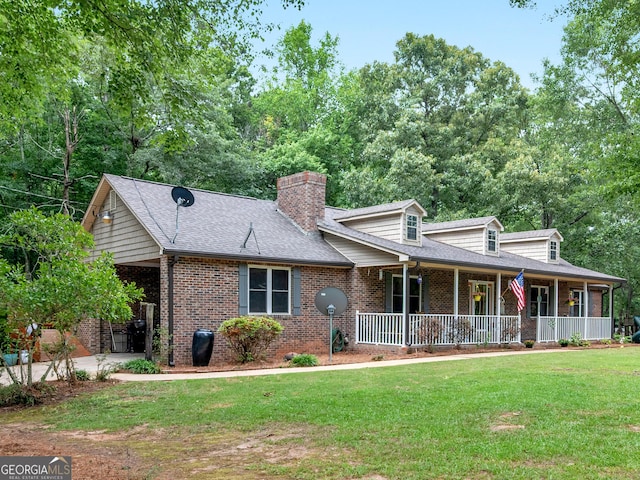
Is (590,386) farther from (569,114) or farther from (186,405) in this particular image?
(569,114)

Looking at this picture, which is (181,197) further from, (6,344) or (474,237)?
(474,237)

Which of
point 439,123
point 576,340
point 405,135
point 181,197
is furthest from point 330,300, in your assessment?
point 439,123

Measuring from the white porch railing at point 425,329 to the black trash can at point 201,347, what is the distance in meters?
5.00

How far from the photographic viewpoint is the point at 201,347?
13.7 meters

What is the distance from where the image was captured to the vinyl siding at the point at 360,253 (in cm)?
1653

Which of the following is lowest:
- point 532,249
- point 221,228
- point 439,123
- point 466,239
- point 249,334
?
point 249,334

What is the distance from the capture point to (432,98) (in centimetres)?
3419

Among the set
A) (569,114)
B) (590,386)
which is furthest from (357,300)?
(569,114)

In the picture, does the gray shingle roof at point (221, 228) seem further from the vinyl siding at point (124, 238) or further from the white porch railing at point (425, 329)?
the white porch railing at point (425, 329)

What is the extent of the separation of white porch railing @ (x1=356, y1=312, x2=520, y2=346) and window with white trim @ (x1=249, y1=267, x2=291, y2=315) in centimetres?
248

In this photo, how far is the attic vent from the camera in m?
16.7

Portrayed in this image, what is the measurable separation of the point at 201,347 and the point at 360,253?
5.64 metres

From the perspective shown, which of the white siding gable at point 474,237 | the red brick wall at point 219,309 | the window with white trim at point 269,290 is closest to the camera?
the red brick wall at point 219,309

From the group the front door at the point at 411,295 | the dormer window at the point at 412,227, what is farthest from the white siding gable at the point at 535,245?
the dormer window at the point at 412,227
